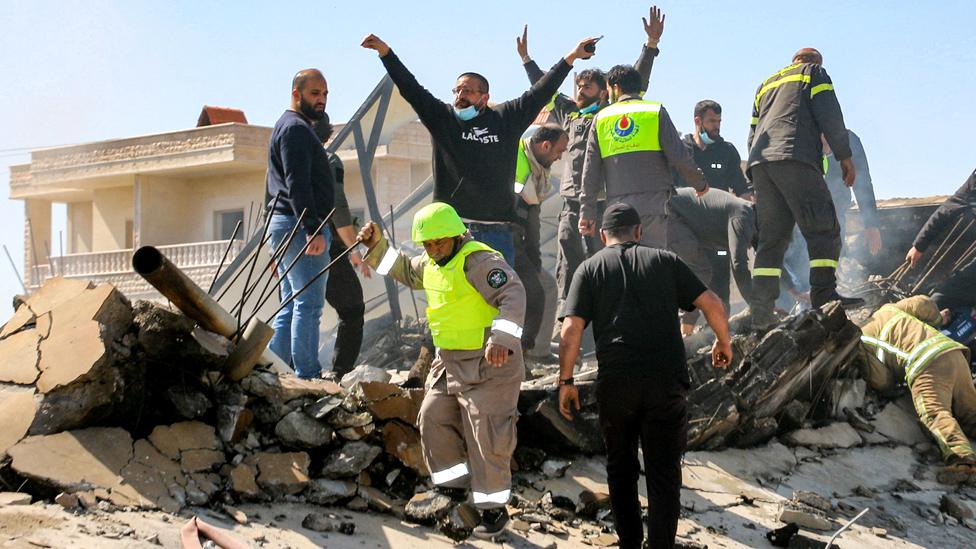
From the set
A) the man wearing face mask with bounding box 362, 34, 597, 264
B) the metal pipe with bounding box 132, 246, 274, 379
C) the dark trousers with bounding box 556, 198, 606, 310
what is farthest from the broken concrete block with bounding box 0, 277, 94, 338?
the dark trousers with bounding box 556, 198, 606, 310

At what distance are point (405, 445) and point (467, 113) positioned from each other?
2.14 m

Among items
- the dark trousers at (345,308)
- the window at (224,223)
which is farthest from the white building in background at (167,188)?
the dark trousers at (345,308)

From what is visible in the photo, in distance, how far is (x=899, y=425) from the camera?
7.90 metres

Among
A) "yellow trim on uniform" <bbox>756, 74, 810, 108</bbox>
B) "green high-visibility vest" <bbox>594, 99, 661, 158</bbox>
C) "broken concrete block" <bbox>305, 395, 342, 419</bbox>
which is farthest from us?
"yellow trim on uniform" <bbox>756, 74, 810, 108</bbox>

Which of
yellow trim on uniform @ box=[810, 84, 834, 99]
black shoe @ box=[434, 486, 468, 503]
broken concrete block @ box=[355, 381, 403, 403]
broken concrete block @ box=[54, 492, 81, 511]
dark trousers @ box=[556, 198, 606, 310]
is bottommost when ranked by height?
black shoe @ box=[434, 486, 468, 503]

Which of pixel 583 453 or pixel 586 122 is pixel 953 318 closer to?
pixel 586 122

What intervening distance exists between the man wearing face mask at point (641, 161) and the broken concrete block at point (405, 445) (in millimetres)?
2283

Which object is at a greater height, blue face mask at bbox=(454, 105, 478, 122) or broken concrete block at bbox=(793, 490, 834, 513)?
blue face mask at bbox=(454, 105, 478, 122)

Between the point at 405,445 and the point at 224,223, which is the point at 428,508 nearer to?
the point at 405,445

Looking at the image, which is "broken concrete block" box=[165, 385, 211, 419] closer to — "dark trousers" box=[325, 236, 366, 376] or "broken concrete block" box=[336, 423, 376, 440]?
"broken concrete block" box=[336, 423, 376, 440]

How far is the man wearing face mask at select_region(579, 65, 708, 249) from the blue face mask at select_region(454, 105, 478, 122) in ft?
4.07

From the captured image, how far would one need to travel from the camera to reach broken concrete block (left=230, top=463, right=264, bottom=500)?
195 inches

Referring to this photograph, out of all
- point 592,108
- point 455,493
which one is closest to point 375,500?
point 455,493

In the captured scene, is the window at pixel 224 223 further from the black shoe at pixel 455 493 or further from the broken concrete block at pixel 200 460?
the black shoe at pixel 455 493
